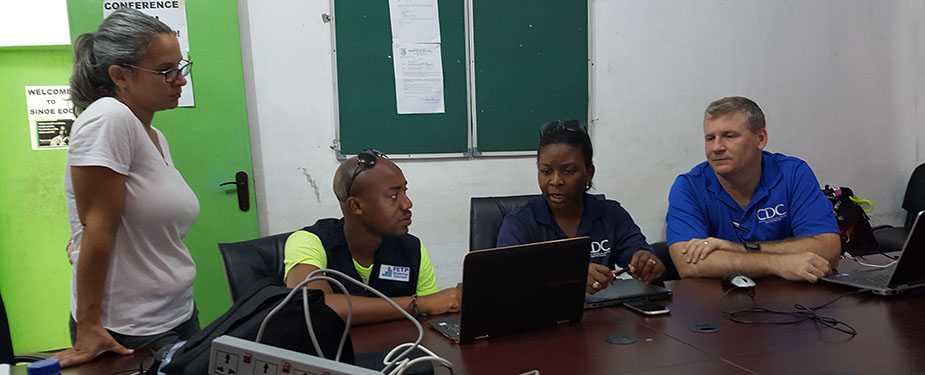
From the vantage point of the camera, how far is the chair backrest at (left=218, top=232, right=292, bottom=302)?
2.04 meters

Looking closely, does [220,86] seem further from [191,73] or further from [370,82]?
[370,82]

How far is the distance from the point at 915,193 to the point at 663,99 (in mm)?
1771

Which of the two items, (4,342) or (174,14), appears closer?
(4,342)

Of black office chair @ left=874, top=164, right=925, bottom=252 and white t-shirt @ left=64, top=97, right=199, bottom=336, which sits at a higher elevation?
white t-shirt @ left=64, top=97, right=199, bottom=336

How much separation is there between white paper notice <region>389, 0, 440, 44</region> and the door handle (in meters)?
0.95

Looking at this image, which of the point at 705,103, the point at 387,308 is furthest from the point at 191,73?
the point at 705,103

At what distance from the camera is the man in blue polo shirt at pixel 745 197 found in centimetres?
246

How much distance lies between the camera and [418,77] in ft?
11.2

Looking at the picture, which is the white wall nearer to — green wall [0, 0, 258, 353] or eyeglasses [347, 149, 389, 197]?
green wall [0, 0, 258, 353]

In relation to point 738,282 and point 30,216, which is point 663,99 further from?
point 30,216

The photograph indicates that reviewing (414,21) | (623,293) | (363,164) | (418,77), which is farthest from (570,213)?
(414,21)

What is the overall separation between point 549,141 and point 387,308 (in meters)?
0.92

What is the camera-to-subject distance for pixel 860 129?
4.38 m

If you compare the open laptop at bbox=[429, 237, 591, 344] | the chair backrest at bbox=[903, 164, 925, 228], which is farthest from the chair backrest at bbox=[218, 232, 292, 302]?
the chair backrest at bbox=[903, 164, 925, 228]
